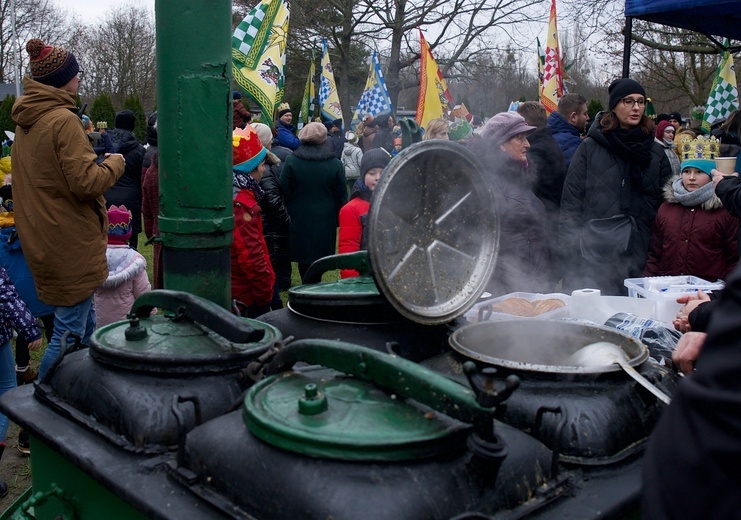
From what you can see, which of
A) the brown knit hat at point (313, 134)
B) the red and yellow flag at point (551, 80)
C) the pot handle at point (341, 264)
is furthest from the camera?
the red and yellow flag at point (551, 80)

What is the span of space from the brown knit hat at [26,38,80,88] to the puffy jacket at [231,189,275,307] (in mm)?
1114

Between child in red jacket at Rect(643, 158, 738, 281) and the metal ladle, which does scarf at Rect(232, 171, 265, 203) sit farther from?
child in red jacket at Rect(643, 158, 738, 281)

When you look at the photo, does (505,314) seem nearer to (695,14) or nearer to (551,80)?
(695,14)

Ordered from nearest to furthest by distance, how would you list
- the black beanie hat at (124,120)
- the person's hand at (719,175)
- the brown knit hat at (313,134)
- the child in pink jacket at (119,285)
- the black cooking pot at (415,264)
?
the black cooking pot at (415,264) < the person's hand at (719,175) < the child in pink jacket at (119,285) < the brown knit hat at (313,134) < the black beanie hat at (124,120)

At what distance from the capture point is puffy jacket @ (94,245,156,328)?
4.40 meters

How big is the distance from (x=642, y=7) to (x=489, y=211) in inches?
189

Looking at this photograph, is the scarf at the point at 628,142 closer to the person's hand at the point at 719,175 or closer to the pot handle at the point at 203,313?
the person's hand at the point at 719,175

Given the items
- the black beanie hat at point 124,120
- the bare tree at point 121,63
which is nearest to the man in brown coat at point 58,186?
the black beanie hat at point 124,120

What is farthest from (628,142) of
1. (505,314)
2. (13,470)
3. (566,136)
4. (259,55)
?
(13,470)

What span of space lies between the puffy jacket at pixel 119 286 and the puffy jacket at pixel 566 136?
11.4ft

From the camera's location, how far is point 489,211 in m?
2.29

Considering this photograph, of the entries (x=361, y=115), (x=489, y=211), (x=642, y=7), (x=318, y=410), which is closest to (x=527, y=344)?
(x=489, y=211)

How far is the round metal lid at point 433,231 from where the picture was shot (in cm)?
192

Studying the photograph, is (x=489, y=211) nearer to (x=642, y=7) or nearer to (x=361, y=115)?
(x=642, y=7)
